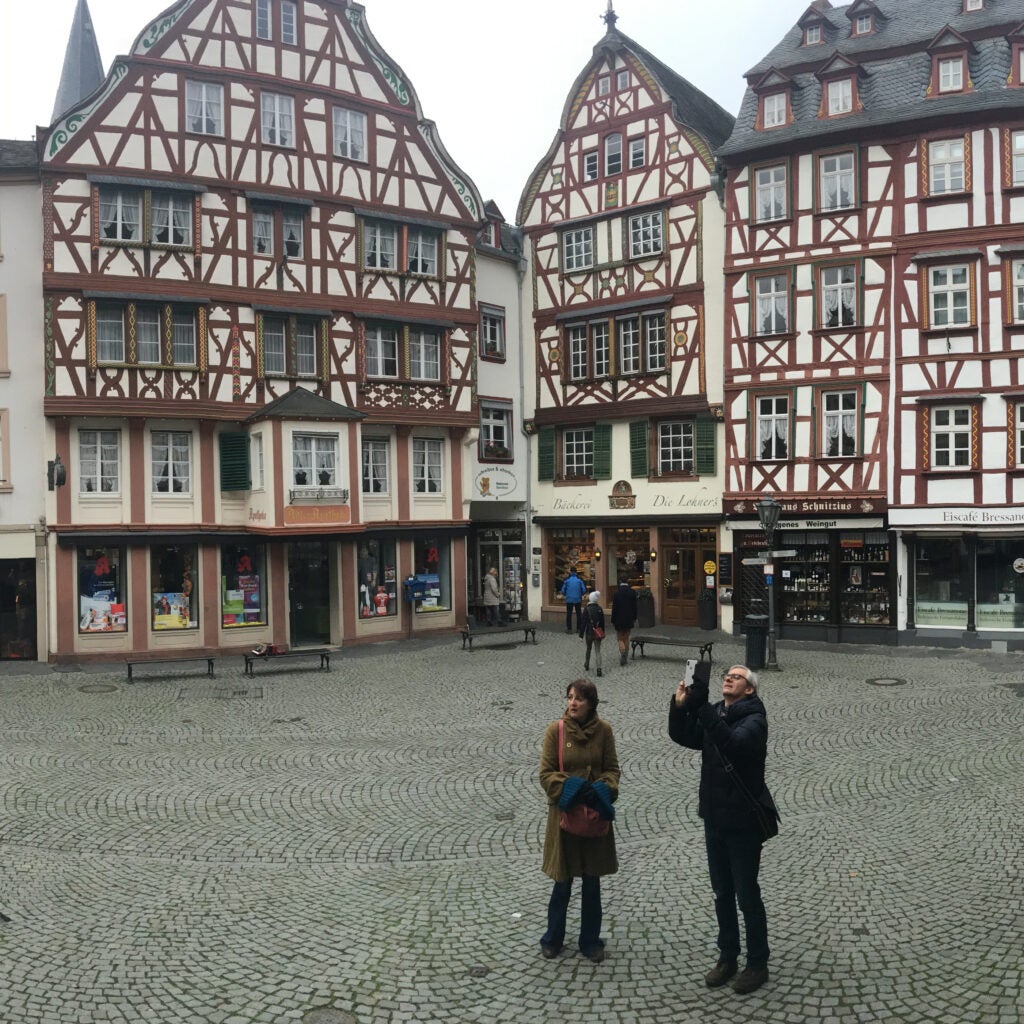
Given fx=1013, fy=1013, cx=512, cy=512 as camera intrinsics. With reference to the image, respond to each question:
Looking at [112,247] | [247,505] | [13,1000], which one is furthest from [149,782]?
[112,247]

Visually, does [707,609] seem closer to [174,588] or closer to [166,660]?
[174,588]

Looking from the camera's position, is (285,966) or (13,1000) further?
(285,966)

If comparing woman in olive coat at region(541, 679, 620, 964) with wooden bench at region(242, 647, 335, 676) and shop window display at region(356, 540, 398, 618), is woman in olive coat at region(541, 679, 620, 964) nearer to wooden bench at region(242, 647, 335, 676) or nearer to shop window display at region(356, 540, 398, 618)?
wooden bench at region(242, 647, 335, 676)

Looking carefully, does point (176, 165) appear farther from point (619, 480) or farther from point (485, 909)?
point (485, 909)

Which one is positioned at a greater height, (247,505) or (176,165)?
(176,165)

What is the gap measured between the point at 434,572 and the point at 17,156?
14.6 metres

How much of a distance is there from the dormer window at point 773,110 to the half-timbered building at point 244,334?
29.2ft

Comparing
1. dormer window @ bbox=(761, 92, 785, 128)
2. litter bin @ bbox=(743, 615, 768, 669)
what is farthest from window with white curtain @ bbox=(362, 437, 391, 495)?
dormer window @ bbox=(761, 92, 785, 128)

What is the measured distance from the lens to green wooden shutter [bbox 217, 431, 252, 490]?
24984mm

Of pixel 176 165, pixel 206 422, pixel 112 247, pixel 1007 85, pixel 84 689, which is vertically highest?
pixel 1007 85

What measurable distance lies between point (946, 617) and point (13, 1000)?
22.5 meters

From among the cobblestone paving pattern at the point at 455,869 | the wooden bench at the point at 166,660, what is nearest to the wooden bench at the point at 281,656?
the wooden bench at the point at 166,660

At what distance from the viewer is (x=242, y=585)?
25.4 m

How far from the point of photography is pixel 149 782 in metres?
12.4
